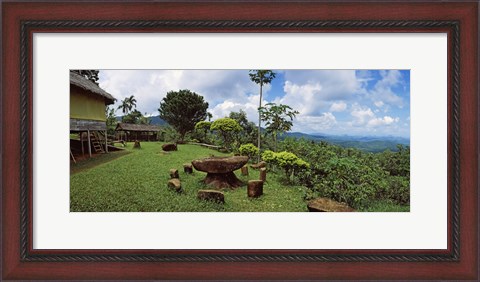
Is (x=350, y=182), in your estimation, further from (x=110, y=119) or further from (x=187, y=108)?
(x=110, y=119)

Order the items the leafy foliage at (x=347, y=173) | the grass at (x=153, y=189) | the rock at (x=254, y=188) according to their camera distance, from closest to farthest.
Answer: the grass at (x=153, y=189), the leafy foliage at (x=347, y=173), the rock at (x=254, y=188)

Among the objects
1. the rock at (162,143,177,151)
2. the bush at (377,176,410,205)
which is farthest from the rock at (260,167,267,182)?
the bush at (377,176,410,205)

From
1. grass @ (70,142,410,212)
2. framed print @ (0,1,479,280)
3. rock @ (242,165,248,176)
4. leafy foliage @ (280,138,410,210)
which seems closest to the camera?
framed print @ (0,1,479,280)

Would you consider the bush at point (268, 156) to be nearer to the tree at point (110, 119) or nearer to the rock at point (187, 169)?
the rock at point (187, 169)

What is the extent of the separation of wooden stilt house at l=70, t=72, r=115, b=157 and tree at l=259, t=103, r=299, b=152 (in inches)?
66.0

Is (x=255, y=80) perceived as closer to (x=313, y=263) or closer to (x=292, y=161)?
(x=292, y=161)

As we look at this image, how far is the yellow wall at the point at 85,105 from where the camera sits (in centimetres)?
225

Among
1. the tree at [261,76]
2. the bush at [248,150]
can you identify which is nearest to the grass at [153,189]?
the bush at [248,150]

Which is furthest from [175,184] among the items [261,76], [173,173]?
[261,76]

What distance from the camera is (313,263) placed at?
2.08 m

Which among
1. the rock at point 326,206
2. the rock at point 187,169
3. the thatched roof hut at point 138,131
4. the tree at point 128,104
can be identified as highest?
the tree at point 128,104

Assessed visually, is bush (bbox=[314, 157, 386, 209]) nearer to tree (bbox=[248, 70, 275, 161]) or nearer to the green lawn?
the green lawn

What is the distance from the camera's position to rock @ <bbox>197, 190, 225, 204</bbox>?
97.3 inches
